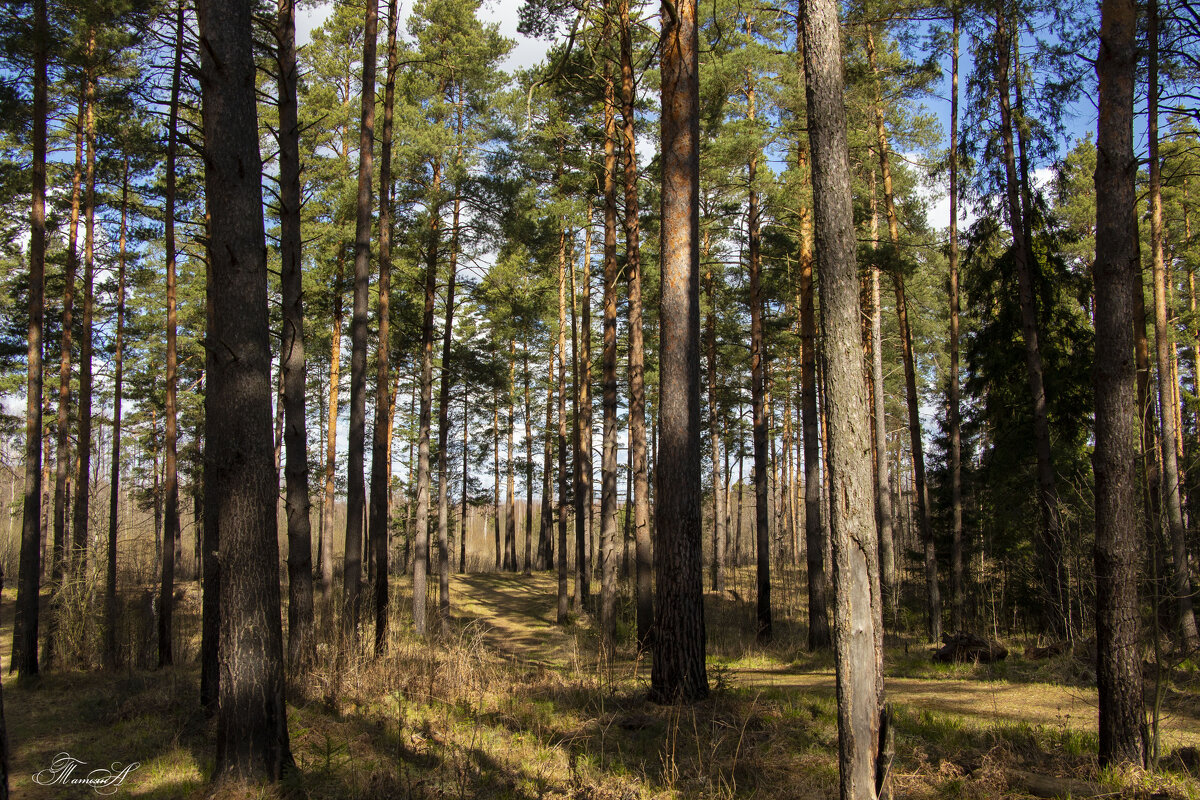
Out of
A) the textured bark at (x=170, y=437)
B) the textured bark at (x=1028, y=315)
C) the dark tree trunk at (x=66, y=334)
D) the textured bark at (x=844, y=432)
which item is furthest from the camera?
the dark tree trunk at (x=66, y=334)

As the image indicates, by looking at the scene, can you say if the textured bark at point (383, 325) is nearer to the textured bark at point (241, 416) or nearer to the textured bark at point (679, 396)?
the textured bark at point (679, 396)

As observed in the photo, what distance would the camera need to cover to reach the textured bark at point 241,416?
4.48m

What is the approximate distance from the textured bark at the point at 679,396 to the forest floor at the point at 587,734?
557 mm

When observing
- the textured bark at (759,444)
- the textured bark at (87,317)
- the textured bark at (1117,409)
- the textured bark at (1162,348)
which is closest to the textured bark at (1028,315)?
the textured bark at (1162,348)

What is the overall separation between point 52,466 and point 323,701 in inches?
1200

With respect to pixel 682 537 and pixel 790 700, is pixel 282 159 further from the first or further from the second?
pixel 790 700

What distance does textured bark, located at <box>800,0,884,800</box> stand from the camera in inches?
134

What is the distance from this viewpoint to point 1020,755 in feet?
16.7

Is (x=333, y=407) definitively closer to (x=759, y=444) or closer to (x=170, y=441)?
(x=170, y=441)

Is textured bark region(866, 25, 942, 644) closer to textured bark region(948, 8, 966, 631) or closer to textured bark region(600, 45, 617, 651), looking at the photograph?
textured bark region(948, 8, 966, 631)

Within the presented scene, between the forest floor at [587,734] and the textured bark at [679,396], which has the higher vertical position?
the textured bark at [679,396]

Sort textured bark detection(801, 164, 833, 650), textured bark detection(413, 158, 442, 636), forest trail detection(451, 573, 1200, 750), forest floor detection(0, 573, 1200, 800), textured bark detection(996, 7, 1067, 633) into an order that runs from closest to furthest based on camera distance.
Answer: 1. forest floor detection(0, 573, 1200, 800)
2. forest trail detection(451, 573, 1200, 750)
3. textured bark detection(996, 7, 1067, 633)
4. textured bark detection(801, 164, 833, 650)
5. textured bark detection(413, 158, 442, 636)

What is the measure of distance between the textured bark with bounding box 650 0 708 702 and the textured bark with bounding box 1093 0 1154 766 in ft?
10.0

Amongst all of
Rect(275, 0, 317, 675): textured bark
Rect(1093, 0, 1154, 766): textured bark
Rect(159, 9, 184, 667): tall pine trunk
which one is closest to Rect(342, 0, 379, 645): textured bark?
Rect(275, 0, 317, 675): textured bark
